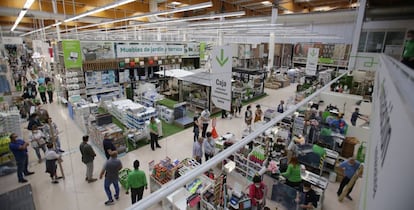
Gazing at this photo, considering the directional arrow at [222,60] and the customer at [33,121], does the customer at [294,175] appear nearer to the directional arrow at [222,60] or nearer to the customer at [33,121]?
the directional arrow at [222,60]

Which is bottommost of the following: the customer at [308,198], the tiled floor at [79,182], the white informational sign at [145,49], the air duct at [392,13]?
the tiled floor at [79,182]

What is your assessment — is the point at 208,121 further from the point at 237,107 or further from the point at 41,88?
the point at 41,88

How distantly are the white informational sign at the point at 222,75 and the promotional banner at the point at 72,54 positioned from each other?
7.31 metres

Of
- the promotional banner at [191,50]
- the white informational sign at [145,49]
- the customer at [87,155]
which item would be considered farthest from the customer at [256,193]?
the promotional banner at [191,50]

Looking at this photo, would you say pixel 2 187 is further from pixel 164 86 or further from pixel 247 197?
pixel 164 86

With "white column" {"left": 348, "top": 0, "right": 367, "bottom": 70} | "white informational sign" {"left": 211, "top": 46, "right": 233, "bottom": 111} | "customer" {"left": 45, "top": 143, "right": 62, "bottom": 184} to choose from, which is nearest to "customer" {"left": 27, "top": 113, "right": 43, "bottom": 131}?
"customer" {"left": 45, "top": 143, "right": 62, "bottom": 184}

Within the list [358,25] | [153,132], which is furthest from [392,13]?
[153,132]

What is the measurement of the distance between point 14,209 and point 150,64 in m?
9.98

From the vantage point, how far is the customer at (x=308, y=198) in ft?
15.9

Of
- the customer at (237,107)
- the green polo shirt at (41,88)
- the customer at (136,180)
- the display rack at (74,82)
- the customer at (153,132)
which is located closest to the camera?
the customer at (136,180)

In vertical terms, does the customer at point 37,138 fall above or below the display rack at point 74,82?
below

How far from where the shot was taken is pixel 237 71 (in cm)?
1759

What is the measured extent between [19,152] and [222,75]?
230 inches

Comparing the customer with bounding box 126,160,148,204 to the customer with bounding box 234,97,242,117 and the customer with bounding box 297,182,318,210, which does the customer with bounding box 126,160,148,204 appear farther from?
the customer with bounding box 234,97,242,117
